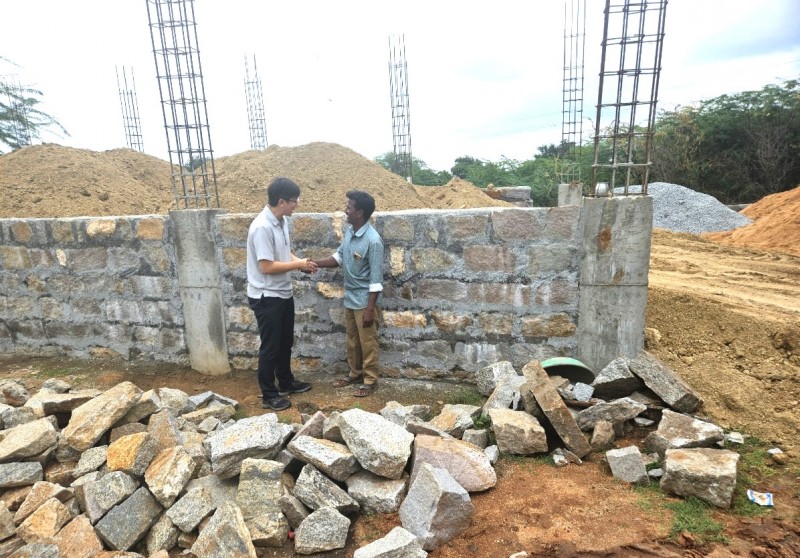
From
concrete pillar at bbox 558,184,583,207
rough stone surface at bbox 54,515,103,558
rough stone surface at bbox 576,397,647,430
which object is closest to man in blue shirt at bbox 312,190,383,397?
rough stone surface at bbox 576,397,647,430

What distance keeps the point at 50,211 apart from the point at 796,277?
11097 millimetres

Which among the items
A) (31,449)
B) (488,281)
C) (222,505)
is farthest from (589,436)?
(31,449)

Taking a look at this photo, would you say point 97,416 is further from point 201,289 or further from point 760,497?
point 760,497

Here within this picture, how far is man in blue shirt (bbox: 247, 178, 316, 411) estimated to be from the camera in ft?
12.2

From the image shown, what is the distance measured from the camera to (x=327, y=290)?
4.28 meters

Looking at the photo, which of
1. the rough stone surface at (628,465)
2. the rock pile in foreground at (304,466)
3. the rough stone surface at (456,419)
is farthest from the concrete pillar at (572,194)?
the rough stone surface at (628,465)

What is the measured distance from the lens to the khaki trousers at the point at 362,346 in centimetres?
404

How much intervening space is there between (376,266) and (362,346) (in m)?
0.73

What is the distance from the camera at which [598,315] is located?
12.1ft

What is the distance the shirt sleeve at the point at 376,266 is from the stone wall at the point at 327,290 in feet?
0.77

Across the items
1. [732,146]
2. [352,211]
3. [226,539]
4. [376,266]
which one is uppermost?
[732,146]

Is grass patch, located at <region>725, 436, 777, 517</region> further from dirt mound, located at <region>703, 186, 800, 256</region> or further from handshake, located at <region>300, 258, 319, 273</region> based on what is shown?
dirt mound, located at <region>703, 186, 800, 256</region>

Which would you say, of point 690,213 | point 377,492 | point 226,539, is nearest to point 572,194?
point 690,213

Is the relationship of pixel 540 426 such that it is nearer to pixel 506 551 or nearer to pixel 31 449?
pixel 506 551
